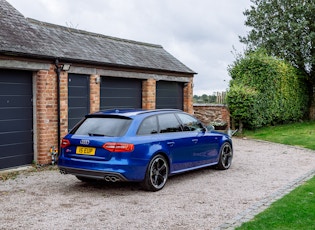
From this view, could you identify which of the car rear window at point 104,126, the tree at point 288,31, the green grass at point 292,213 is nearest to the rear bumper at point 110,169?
the car rear window at point 104,126

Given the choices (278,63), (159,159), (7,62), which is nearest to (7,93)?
(7,62)

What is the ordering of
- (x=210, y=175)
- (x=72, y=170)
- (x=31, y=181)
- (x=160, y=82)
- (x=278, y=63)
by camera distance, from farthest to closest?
1. (x=278, y=63)
2. (x=160, y=82)
3. (x=210, y=175)
4. (x=31, y=181)
5. (x=72, y=170)

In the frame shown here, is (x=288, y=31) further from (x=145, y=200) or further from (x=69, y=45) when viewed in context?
(x=145, y=200)

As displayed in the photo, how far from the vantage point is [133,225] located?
5781mm

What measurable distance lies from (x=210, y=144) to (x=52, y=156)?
4.32 meters

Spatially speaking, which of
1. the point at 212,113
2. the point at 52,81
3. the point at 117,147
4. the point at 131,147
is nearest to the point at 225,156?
the point at 131,147

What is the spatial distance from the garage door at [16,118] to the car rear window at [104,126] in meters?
2.83

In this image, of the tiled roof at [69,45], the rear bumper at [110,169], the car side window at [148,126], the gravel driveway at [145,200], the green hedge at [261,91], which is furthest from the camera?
the green hedge at [261,91]

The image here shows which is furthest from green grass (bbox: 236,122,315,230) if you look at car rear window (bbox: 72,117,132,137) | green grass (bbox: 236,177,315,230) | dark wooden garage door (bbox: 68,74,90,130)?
dark wooden garage door (bbox: 68,74,90,130)

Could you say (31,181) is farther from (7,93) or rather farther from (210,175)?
(210,175)

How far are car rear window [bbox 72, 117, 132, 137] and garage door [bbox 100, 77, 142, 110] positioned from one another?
494 cm

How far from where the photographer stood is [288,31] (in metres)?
24.1

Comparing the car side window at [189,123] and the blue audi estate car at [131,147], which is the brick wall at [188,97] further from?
the blue audi estate car at [131,147]

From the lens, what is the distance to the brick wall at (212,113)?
19.4 m
